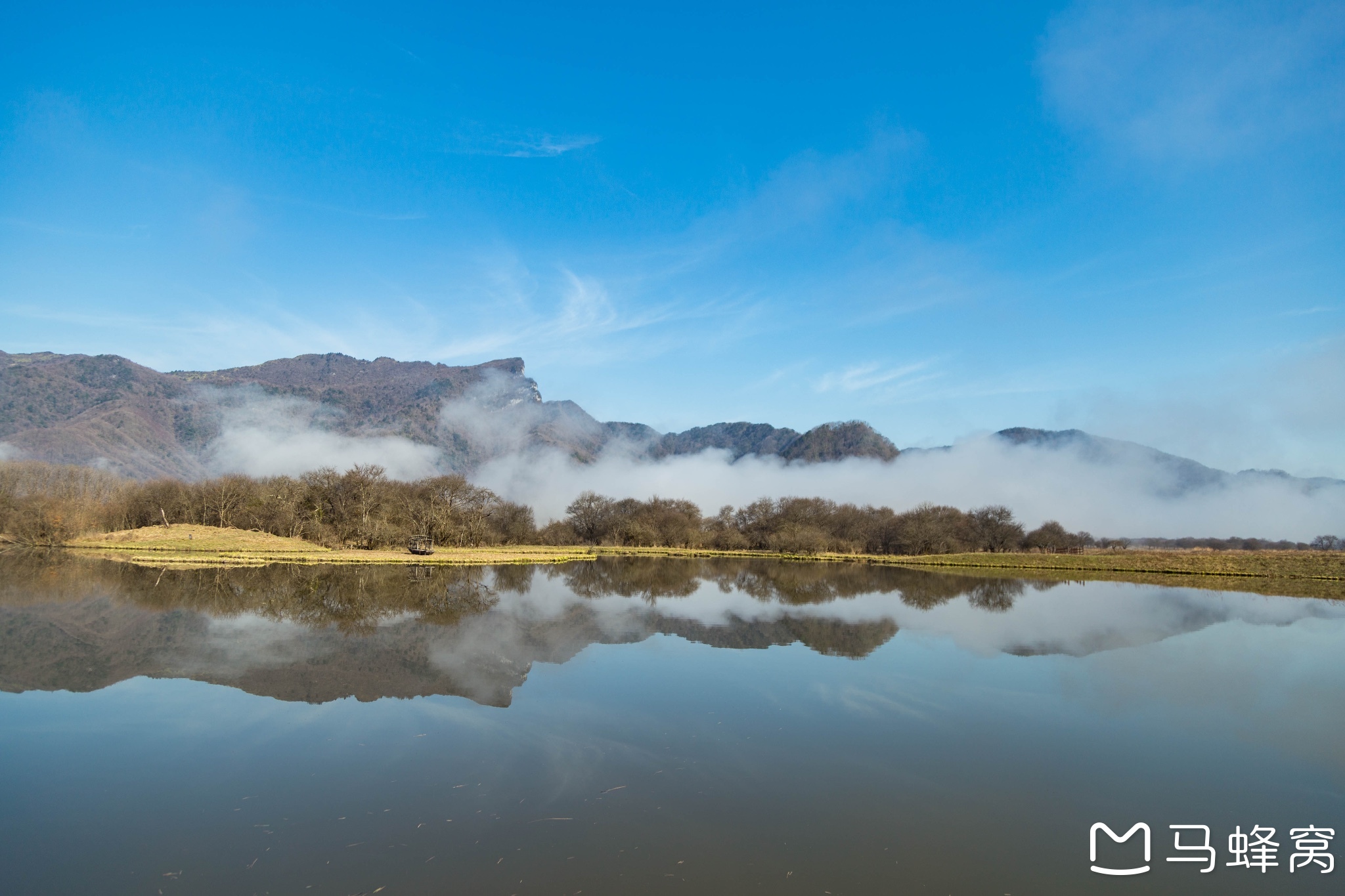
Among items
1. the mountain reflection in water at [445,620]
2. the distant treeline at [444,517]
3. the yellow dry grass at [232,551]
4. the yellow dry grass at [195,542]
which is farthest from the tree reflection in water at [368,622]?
the distant treeline at [444,517]

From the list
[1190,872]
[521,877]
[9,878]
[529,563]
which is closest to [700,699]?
[521,877]

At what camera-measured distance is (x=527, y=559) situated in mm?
68250

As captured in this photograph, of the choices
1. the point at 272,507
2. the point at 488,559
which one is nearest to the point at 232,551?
the point at 272,507

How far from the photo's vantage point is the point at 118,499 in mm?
79188

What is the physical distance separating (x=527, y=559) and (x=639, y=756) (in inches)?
2367

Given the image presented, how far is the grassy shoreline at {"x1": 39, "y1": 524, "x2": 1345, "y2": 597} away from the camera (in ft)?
177

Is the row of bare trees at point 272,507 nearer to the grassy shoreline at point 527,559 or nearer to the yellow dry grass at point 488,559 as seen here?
the grassy shoreline at point 527,559

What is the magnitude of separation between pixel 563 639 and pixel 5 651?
51.7 feet

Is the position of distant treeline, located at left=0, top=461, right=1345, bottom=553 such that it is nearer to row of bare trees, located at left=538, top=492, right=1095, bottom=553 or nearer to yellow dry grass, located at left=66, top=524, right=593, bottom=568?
row of bare trees, located at left=538, top=492, right=1095, bottom=553

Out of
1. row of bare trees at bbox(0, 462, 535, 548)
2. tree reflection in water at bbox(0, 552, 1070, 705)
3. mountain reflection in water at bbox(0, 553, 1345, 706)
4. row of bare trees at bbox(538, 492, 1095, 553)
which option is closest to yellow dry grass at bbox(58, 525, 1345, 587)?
row of bare trees at bbox(0, 462, 535, 548)

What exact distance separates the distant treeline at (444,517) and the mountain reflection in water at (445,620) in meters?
25.2

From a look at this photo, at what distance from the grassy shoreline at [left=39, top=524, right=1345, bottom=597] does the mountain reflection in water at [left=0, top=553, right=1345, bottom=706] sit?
325 inches

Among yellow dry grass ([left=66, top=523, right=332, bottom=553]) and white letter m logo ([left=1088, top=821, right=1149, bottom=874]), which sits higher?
white letter m logo ([left=1088, top=821, right=1149, bottom=874])

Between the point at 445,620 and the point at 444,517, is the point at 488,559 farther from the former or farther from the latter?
the point at 445,620
